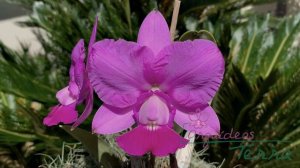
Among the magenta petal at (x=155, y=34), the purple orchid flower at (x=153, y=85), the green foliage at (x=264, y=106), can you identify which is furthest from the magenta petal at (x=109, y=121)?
the green foliage at (x=264, y=106)

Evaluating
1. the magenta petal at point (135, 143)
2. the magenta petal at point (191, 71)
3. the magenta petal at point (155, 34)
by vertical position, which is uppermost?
the magenta petal at point (155, 34)

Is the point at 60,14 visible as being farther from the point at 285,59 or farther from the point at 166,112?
the point at 166,112

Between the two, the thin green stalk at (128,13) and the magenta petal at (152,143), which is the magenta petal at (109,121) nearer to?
the magenta petal at (152,143)

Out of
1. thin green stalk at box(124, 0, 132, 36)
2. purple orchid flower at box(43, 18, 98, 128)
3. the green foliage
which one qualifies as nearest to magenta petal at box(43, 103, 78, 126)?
purple orchid flower at box(43, 18, 98, 128)

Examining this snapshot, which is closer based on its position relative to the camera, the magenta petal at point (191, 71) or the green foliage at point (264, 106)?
the magenta petal at point (191, 71)

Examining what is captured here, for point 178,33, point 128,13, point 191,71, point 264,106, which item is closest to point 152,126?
point 191,71

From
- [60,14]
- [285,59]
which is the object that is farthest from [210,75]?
[60,14]
